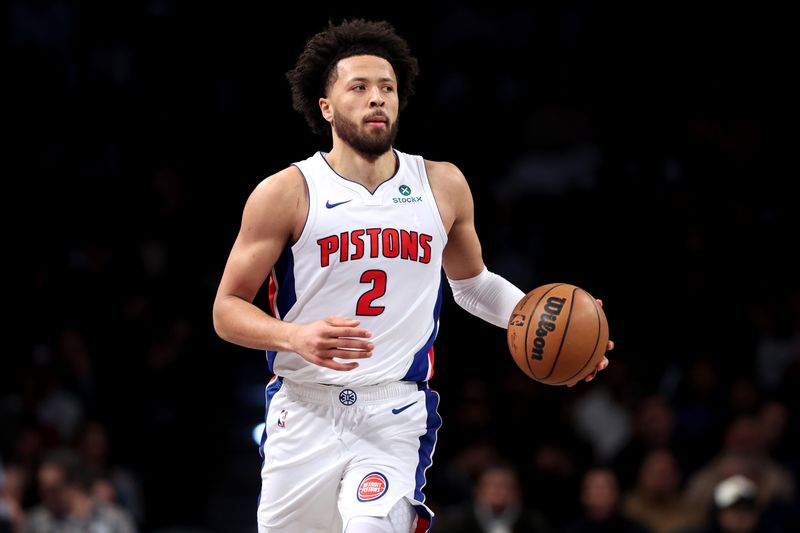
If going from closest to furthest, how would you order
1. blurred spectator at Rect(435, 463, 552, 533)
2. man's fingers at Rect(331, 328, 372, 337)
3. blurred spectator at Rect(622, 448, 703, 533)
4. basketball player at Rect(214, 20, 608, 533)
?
man's fingers at Rect(331, 328, 372, 337)
basketball player at Rect(214, 20, 608, 533)
blurred spectator at Rect(435, 463, 552, 533)
blurred spectator at Rect(622, 448, 703, 533)

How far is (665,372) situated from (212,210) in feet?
15.0

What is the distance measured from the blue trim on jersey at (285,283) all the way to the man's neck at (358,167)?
402mm

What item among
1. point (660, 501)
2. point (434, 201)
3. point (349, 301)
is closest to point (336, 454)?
point (349, 301)

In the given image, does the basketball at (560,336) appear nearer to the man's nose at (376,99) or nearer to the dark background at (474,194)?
the man's nose at (376,99)

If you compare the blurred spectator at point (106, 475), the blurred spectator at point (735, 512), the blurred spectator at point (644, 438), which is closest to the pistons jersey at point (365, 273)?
the blurred spectator at point (735, 512)

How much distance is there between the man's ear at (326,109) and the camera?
15.9 ft

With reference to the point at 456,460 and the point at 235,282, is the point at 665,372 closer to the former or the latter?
the point at 456,460

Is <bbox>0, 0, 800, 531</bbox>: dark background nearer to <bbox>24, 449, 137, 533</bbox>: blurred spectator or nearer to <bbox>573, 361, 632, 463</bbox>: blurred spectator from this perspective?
<bbox>573, 361, 632, 463</bbox>: blurred spectator

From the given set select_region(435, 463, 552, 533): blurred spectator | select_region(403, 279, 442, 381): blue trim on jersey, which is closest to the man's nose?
select_region(403, 279, 442, 381): blue trim on jersey

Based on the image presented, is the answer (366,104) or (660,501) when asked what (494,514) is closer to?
(660,501)

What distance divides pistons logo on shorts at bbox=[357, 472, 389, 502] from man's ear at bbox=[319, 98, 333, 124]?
1445 mm

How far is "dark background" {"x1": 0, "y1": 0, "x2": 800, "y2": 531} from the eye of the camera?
34.1 feet

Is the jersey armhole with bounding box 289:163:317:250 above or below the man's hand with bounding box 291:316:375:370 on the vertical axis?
above

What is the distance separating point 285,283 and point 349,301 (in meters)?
0.27
